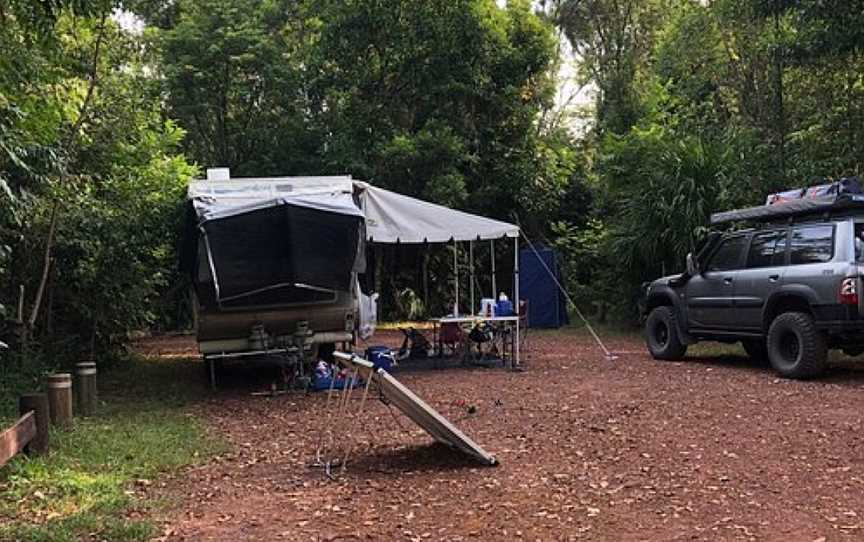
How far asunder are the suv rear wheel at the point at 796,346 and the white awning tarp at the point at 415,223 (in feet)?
10.8

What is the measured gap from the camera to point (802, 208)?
9000 millimetres

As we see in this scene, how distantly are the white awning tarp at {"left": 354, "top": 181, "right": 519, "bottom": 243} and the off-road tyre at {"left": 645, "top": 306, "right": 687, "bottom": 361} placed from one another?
2.36m

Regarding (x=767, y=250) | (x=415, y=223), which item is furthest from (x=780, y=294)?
(x=415, y=223)

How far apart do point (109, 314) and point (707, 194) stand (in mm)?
9351

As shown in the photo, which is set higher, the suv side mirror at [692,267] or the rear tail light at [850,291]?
the suv side mirror at [692,267]

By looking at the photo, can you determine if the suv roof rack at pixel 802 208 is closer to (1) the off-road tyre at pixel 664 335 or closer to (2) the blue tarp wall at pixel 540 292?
(1) the off-road tyre at pixel 664 335

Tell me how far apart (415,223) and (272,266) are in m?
2.47

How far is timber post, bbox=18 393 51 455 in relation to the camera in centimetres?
598

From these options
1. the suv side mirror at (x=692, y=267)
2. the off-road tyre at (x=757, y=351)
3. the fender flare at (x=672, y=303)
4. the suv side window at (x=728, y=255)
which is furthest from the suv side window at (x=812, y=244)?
the fender flare at (x=672, y=303)

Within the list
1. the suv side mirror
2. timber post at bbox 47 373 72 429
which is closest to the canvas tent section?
timber post at bbox 47 373 72 429

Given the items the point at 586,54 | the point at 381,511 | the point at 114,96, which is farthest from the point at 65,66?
the point at 586,54

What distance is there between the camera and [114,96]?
10656 mm

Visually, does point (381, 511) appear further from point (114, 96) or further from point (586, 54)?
point (586, 54)

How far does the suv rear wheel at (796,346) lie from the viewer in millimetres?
8617
